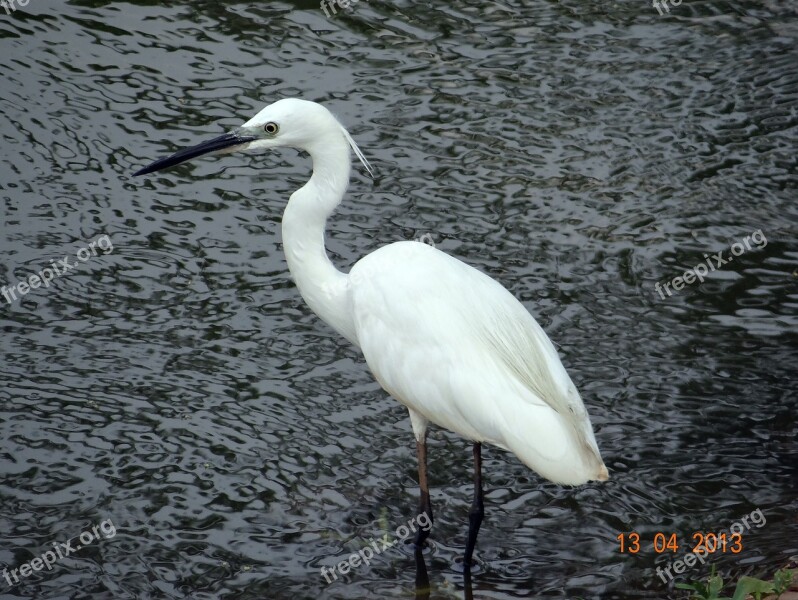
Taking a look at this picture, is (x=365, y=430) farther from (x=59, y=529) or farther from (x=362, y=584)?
(x=59, y=529)

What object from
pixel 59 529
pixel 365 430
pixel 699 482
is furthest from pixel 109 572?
pixel 699 482

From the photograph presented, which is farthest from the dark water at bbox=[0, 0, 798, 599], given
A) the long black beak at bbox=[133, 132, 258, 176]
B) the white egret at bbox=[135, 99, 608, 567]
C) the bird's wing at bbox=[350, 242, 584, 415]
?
the long black beak at bbox=[133, 132, 258, 176]

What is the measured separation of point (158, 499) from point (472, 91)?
15.2 feet

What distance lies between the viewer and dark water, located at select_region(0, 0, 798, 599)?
5.15m

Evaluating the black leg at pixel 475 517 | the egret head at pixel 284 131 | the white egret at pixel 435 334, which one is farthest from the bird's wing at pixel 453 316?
the egret head at pixel 284 131

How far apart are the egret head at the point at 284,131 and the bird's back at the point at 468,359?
635mm

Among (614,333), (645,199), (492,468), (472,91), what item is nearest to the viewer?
(492,468)

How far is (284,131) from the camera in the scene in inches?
199

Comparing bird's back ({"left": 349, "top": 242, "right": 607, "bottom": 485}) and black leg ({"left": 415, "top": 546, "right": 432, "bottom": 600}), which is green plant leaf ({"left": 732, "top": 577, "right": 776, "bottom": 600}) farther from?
black leg ({"left": 415, "top": 546, "right": 432, "bottom": 600})

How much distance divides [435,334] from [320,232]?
811 mm

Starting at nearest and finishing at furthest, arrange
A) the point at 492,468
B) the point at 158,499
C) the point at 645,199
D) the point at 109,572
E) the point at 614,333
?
the point at 109,572 → the point at 158,499 → the point at 492,468 → the point at 614,333 → the point at 645,199

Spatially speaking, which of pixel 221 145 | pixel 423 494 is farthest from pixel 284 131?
pixel 423 494

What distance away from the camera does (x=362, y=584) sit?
493 centimetres

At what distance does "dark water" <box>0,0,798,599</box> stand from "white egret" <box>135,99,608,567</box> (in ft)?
2.29
